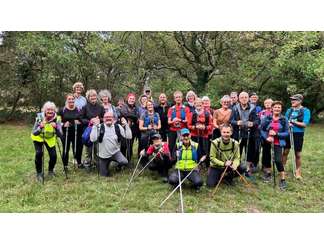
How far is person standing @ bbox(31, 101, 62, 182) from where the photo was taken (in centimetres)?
835

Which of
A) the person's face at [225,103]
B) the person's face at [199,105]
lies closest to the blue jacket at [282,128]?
the person's face at [225,103]

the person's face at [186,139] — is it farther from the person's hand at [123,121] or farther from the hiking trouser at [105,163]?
the person's hand at [123,121]

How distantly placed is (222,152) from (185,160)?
2.94 feet

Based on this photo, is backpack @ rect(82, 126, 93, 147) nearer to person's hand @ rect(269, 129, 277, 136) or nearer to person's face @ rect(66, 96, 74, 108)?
person's face @ rect(66, 96, 74, 108)

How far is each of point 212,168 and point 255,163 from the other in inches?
73.1

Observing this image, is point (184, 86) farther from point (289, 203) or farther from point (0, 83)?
point (289, 203)

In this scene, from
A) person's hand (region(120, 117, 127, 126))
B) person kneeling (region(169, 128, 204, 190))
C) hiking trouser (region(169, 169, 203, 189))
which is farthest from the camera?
person's hand (region(120, 117, 127, 126))

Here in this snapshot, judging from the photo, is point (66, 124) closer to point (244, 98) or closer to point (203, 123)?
point (203, 123)

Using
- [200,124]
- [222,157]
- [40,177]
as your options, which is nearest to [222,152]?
[222,157]

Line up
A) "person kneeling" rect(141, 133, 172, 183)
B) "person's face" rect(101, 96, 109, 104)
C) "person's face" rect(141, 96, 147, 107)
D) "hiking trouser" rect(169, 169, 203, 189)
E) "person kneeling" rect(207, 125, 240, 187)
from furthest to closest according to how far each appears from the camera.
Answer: "person's face" rect(141, 96, 147, 107) < "person's face" rect(101, 96, 109, 104) < "person kneeling" rect(141, 133, 172, 183) < "person kneeling" rect(207, 125, 240, 187) < "hiking trouser" rect(169, 169, 203, 189)

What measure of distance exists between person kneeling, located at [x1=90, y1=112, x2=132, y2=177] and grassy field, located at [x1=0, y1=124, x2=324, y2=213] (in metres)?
0.37

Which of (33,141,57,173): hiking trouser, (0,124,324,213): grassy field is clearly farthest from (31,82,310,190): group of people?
(0,124,324,213): grassy field

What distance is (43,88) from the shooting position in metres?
19.9

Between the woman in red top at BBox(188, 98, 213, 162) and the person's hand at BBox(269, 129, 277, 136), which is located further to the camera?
the woman in red top at BBox(188, 98, 213, 162)
